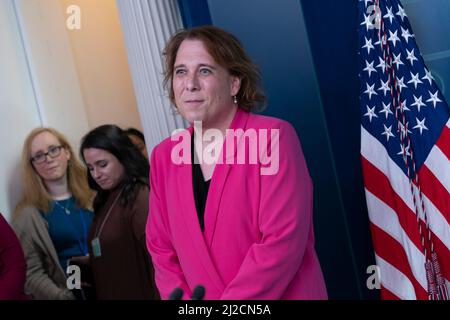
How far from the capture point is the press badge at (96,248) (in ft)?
→ 12.0

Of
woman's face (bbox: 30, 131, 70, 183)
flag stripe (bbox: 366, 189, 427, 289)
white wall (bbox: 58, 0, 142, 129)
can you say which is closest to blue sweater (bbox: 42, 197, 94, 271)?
woman's face (bbox: 30, 131, 70, 183)

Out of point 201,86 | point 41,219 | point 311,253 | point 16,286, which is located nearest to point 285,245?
point 311,253

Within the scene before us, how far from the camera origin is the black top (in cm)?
260

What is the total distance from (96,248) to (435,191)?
149 centimetres

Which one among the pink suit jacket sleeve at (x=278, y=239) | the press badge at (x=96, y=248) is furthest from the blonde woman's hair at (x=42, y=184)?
the pink suit jacket sleeve at (x=278, y=239)

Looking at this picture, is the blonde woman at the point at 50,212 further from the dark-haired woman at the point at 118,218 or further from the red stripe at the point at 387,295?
the red stripe at the point at 387,295

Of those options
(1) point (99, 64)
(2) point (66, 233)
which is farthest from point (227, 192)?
(1) point (99, 64)

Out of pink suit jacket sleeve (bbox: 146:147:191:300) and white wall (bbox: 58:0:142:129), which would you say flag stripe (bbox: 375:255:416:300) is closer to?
pink suit jacket sleeve (bbox: 146:147:191:300)

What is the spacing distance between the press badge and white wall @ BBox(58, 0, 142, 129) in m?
1.65

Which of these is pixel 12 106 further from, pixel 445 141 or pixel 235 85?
pixel 445 141

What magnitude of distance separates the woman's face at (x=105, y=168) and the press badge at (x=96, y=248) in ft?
0.84
